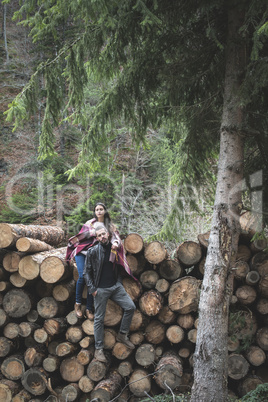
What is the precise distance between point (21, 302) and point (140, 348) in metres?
1.87

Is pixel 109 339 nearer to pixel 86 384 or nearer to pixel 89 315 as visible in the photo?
pixel 89 315

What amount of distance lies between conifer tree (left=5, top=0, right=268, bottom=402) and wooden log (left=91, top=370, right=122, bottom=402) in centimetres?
126

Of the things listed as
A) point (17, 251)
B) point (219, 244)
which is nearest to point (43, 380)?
point (17, 251)

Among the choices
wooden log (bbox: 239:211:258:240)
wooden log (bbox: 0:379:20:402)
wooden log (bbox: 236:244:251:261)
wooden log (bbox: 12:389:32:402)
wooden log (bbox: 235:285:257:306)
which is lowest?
wooden log (bbox: 12:389:32:402)

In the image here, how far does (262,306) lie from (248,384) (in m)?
1.06

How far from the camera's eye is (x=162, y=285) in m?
4.45

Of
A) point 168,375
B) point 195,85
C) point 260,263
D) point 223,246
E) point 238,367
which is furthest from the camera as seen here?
point 195,85

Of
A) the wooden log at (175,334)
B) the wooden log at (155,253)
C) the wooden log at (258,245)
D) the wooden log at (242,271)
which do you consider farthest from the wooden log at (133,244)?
the wooden log at (258,245)

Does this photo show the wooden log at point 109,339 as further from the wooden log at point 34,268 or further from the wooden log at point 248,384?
the wooden log at point 248,384

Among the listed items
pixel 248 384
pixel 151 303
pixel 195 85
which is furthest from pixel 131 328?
pixel 195 85

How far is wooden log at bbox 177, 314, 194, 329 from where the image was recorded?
14.2ft

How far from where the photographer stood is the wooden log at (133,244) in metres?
4.42

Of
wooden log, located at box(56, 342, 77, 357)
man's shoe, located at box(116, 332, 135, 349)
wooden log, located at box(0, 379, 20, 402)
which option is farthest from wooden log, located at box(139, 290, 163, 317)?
wooden log, located at box(0, 379, 20, 402)

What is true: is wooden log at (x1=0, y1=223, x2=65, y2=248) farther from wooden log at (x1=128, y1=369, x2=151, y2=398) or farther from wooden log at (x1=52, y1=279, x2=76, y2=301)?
wooden log at (x1=128, y1=369, x2=151, y2=398)
